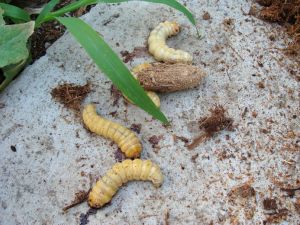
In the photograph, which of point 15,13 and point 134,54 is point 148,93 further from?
point 15,13

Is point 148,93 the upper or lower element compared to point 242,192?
upper

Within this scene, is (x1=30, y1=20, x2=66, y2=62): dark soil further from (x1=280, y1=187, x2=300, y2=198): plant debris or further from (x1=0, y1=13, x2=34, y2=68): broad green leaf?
(x1=280, y1=187, x2=300, y2=198): plant debris

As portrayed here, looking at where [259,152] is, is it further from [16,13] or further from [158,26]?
[16,13]

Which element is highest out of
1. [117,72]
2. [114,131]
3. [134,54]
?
[117,72]

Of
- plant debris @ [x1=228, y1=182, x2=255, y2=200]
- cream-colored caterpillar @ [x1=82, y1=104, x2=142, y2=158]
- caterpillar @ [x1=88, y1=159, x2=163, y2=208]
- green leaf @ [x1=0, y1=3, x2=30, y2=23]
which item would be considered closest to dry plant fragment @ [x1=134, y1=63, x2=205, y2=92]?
cream-colored caterpillar @ [x1=82, y1=104, x2=142, y2=158]

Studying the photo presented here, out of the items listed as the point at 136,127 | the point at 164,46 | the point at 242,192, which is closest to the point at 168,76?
the point at 164,46

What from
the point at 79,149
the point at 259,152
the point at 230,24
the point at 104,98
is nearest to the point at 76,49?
the point at 104,98
